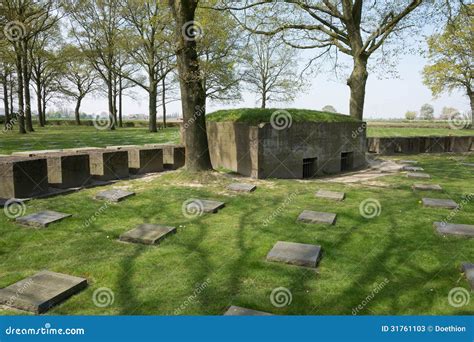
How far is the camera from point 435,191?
943cm

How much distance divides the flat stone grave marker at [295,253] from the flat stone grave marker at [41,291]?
2.58m

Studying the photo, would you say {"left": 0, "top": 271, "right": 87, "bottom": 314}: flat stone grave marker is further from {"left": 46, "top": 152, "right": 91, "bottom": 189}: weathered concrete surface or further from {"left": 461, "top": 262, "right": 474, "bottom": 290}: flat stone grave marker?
{"left": 46, "top": 152, "right": 91, "bottom": 189}: weathered concrete surface

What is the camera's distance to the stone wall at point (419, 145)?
20.8 metres

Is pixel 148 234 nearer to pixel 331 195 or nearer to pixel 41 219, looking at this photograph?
pixel 41 219

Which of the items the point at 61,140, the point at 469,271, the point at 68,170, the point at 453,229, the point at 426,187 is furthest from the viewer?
the point at 61,140

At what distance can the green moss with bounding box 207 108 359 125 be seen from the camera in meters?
11.8

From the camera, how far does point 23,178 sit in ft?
25.8

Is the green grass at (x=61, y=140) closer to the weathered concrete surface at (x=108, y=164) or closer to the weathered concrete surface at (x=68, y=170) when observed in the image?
the weathered concrete surface at (x=108, y=164)

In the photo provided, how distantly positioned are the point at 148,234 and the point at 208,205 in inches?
79.8

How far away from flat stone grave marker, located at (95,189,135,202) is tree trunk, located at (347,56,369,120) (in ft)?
42.3

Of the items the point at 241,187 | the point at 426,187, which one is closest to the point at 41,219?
the point at 241,187

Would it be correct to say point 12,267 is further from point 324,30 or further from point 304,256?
point 324,30

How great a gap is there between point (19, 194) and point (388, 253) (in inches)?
307

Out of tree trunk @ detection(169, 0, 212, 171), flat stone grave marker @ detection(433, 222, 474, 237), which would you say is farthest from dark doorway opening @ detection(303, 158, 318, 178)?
flat stone grave marker @ detection(433, 222, 474, 237)
